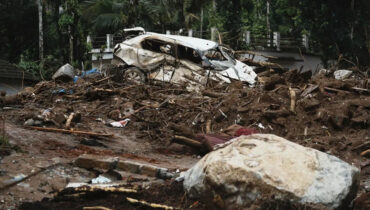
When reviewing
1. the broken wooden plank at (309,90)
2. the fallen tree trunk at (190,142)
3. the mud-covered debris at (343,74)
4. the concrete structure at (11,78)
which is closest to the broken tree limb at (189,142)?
the fallen tree trunk at (190,142)

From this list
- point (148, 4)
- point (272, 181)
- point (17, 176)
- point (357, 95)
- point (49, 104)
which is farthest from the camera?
point (148, 4)

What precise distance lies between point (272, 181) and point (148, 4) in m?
28.7

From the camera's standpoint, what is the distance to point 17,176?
19.6 ft

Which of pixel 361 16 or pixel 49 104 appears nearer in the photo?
pixel 49 104

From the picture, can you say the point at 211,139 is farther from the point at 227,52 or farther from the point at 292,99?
the point at 227,52

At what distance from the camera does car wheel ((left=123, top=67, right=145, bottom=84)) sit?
549 inches

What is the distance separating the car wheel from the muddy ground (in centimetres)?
61

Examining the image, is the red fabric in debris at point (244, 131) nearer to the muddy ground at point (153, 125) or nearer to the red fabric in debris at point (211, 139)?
the red fabric in debris at point (211, 139)

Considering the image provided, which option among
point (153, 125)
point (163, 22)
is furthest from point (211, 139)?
point (163, 22)

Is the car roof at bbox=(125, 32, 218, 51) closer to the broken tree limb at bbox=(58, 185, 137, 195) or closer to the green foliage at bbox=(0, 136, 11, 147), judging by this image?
the green foliage at bbox=(0, 136, 11, 147)

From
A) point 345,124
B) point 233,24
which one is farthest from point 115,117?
point 233,24

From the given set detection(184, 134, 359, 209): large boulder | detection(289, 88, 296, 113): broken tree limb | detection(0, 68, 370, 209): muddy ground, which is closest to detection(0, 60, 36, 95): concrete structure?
detection(0, 68, 370, 209): muddy ground

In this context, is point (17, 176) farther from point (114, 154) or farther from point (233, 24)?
point (233, 24)

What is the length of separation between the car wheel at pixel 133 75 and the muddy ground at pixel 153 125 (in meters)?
0.61
